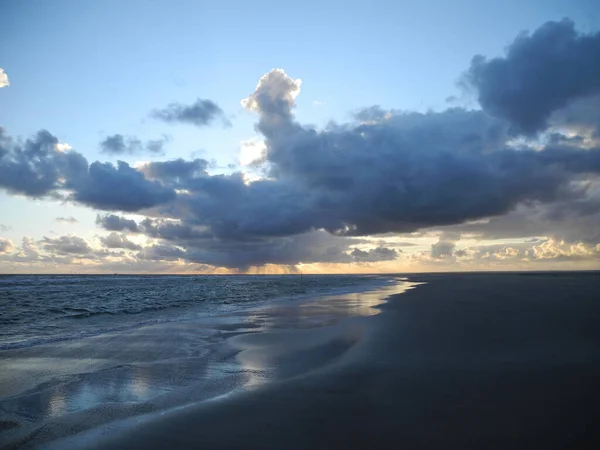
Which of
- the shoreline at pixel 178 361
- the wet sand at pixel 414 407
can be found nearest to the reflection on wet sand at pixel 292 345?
the shoreline at pixel 178 361

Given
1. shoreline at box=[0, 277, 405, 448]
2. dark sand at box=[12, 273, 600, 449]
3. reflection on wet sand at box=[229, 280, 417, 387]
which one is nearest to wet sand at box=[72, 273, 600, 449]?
dark sand at box=[12, 273, 600, 449]

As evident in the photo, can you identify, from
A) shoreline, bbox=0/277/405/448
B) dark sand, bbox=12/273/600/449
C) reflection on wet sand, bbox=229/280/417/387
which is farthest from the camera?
reflection on wet sand, bbox=229/280/417/387

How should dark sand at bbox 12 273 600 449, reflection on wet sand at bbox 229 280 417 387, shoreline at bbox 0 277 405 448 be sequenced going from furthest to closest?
A: 1. reflection on wet sand at bbox 229 280 417 387
2. shoreline at bbox 0 277 405 448
3. dark sand at bbox 12 273 600 449

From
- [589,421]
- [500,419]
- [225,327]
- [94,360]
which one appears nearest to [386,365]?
[500,419]

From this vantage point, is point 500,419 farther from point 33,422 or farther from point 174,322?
point 174,322

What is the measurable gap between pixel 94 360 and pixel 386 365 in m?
8.74

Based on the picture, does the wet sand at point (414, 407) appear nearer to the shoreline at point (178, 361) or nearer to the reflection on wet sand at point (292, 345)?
the shoreline at point (178, 361)

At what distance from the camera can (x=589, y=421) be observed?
5.74 meters

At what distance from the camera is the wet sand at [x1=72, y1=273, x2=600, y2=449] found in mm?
5461

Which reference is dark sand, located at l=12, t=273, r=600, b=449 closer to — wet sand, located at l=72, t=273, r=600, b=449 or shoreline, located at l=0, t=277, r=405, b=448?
wet sand, located at l=72, t=273, r=600, b=449

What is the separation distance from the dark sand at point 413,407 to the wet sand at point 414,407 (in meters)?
0.02

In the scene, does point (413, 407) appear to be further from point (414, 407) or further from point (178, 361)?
point (178, 361)

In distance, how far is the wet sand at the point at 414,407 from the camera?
5461mm

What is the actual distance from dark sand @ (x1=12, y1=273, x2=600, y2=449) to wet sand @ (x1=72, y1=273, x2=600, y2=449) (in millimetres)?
17
